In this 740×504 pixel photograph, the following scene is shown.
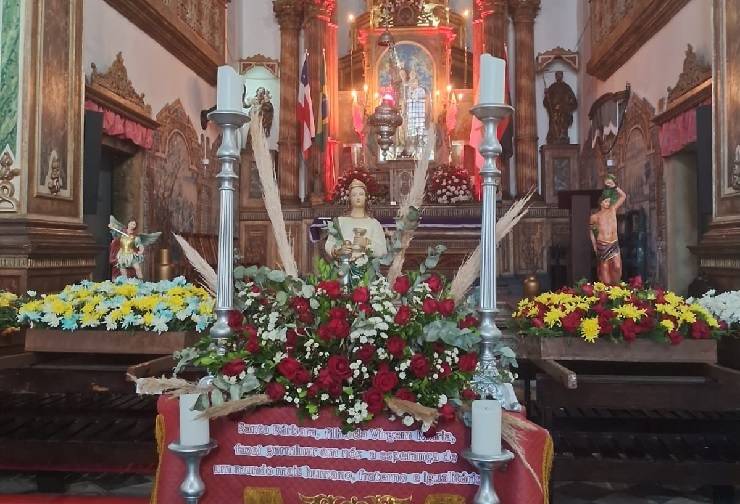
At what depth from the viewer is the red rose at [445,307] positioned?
2.23 meters

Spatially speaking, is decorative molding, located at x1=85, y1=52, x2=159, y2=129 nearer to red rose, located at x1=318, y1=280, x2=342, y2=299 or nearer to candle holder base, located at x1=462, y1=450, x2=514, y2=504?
red rose, located at x1=318, y1=280, x2=342, y2=299

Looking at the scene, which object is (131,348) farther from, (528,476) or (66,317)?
(528,476)

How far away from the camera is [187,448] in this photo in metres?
2.08

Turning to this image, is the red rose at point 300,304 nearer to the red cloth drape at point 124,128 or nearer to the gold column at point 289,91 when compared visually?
the red cloth drape at point 124,128

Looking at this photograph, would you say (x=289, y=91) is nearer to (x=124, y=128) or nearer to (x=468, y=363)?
(x=124, y=128)

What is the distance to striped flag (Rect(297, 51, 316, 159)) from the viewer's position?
1453 cm

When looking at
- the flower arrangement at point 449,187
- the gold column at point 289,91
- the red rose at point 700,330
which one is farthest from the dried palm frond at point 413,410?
the gold column at point 289,91

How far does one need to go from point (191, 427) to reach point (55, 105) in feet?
22.6

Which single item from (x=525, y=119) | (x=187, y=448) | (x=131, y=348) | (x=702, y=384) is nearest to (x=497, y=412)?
(x=187, y=448)

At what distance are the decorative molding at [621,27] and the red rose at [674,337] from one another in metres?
7.59

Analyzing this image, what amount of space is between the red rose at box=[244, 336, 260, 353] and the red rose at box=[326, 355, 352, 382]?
0.26m

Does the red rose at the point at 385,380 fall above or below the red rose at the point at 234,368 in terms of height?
below

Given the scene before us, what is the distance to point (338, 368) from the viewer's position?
213 cm

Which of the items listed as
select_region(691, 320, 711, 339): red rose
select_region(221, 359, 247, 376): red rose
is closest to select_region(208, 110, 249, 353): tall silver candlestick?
select_region(221, 359, 247, 376): red rose
